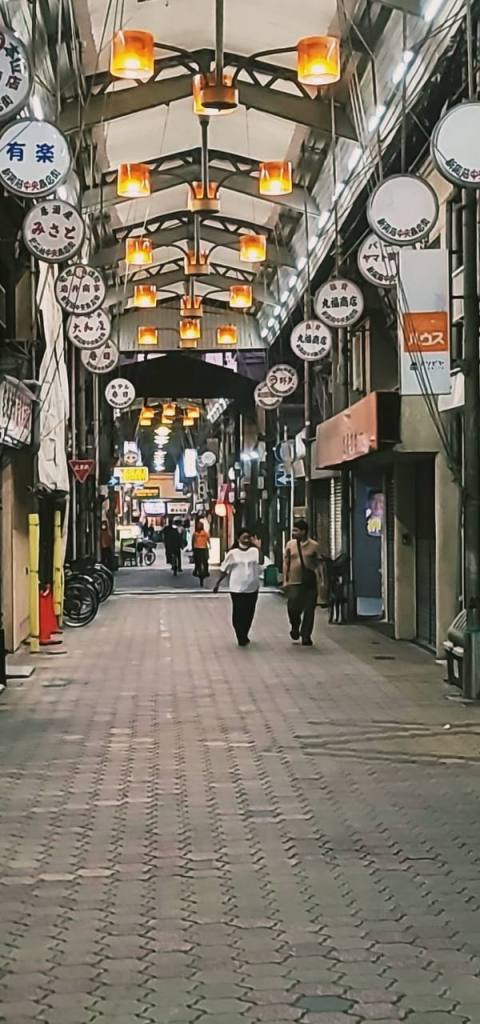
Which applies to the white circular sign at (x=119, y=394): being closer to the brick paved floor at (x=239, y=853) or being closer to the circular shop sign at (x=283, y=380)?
the circular shop sign at (x=283, y=380)

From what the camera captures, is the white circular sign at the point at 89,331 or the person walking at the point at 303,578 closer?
the person walking at the point at 303,578

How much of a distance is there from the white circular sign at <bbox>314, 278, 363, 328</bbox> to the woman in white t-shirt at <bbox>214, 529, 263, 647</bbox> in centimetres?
343

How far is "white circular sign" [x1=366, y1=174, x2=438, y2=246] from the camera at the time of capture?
46.4ft

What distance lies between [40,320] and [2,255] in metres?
2.65

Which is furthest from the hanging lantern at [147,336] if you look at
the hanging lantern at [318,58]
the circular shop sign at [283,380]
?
the hanging lantern at [318,58]

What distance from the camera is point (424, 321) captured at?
1529 cm

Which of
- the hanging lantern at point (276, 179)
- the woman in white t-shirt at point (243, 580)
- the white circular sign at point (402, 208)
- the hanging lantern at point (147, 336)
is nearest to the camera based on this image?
the white circular sign at point (402, 208)

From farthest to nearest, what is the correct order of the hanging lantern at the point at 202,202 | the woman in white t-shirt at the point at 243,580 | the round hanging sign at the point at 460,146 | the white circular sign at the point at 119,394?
the white circular sign at the point at 119,394, the hanging lantern at the point at 202,202, the woman in white t-shirt at the point at 243,580, the round hanging sign at the point at 460,146

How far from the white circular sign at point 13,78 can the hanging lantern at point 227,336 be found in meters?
27.0

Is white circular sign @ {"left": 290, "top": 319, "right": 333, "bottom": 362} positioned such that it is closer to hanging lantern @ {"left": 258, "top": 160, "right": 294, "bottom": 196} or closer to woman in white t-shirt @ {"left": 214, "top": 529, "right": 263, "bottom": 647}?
hanging lantern @ {"left": 258, "top": 160, "right": 294, "bottom": 196}

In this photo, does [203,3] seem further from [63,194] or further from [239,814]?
[239,814]

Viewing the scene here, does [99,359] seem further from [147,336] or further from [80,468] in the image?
[147,336]

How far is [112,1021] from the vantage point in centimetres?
509

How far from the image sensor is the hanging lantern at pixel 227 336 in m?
38.4
